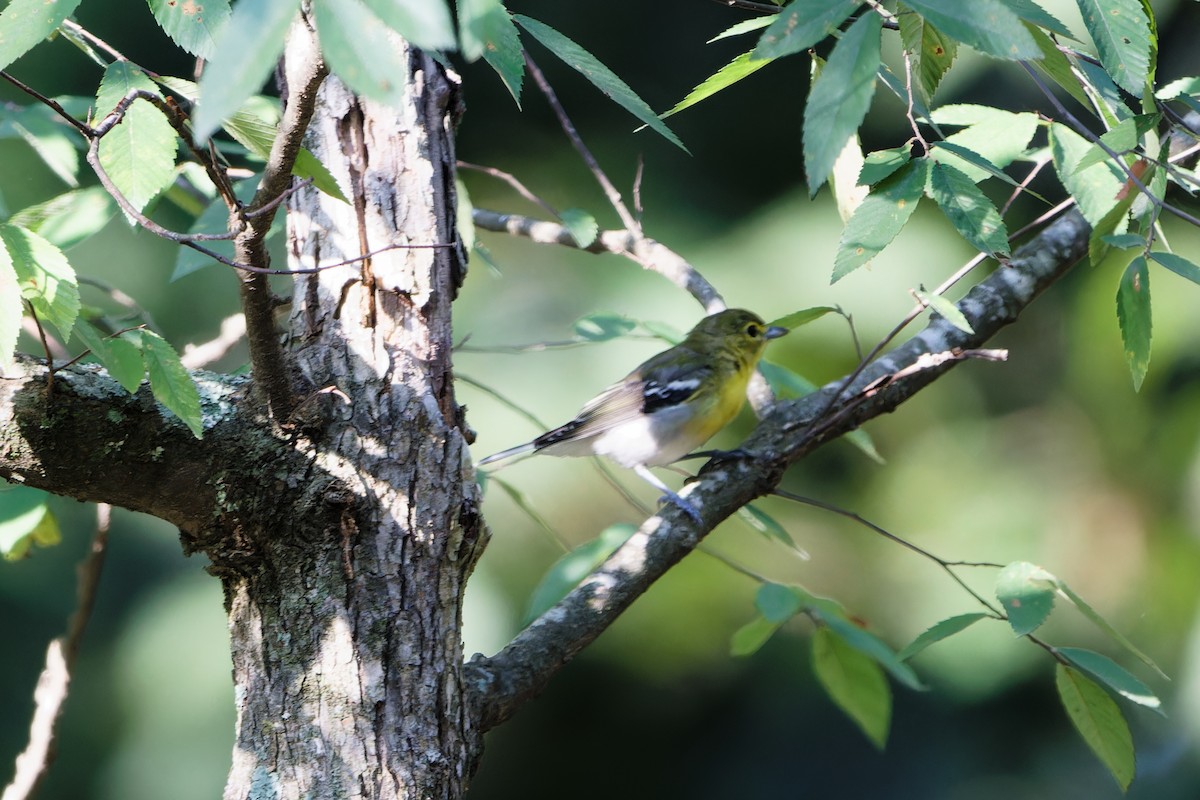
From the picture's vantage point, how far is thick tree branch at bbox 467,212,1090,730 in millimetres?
1818

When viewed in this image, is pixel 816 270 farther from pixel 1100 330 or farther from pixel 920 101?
pixel 920 101

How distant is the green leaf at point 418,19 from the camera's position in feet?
2.19

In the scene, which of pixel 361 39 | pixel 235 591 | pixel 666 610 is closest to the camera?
pixel 361 39

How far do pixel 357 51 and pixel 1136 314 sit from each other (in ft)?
3.96

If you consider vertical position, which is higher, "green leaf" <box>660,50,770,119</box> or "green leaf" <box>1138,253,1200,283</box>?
"green leaf" <box>660,50,770,119</box>

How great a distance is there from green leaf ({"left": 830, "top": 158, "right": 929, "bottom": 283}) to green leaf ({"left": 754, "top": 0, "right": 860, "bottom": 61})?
307mm

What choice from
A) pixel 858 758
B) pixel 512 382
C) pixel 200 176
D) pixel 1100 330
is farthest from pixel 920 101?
pixel 858 758

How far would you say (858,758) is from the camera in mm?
5113

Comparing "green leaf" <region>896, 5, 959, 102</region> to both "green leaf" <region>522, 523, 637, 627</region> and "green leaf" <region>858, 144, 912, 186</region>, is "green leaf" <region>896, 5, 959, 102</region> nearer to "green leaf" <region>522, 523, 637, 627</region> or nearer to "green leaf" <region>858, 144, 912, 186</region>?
"green leaf" <region>858, 144, 912, 186</region>

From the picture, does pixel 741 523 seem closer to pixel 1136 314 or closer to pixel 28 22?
pixel 1136 314

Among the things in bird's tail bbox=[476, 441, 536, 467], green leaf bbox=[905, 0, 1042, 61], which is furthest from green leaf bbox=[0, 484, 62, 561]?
green leaf bbox=[905, 0, 1042, 61]

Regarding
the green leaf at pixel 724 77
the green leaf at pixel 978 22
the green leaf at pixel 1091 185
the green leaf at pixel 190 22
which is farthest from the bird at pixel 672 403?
the green leaf at pixel 978 22

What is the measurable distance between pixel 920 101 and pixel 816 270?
2844 millimetres

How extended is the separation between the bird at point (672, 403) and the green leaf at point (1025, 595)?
6.38ft
